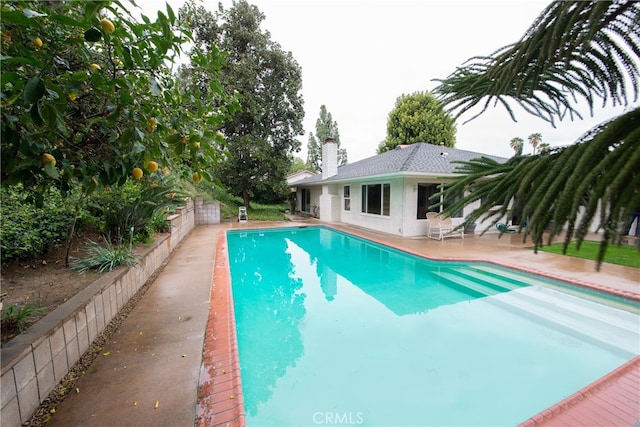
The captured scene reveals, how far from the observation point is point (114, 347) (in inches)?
127

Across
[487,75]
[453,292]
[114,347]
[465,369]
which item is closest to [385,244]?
[453,292]

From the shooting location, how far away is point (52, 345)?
8.23ft

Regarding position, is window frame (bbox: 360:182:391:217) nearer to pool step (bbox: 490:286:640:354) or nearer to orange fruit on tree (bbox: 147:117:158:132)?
pool step (bbox: 490:286:640:354)

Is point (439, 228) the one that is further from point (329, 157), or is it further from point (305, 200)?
point (305, 200)

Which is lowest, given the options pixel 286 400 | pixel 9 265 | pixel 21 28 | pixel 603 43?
pixel 286 400

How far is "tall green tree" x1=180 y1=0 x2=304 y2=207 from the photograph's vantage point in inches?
635

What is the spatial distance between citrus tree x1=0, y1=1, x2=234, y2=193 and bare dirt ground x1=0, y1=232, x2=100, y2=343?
1.74 meters

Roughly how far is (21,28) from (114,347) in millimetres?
3122

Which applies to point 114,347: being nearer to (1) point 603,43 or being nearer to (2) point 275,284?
(2) point 275,284

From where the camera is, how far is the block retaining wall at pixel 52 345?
2.03 meters

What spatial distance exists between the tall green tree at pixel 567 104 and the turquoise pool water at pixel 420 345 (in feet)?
8.97

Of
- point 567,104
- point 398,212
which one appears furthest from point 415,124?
point 567,104

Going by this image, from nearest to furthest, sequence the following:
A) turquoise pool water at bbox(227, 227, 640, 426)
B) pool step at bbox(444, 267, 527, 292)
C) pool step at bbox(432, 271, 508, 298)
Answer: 1. turquoise pool water at bbox(227, 227, 640, 426)
2. pool step at bbox(432, 271, 508, 298)
3. pool step at bbox(444, 267, 527, 292)

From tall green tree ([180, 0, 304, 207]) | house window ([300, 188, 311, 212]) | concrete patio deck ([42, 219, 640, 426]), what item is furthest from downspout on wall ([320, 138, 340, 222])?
concrete patio deck ([42, 219, 640, 426])
